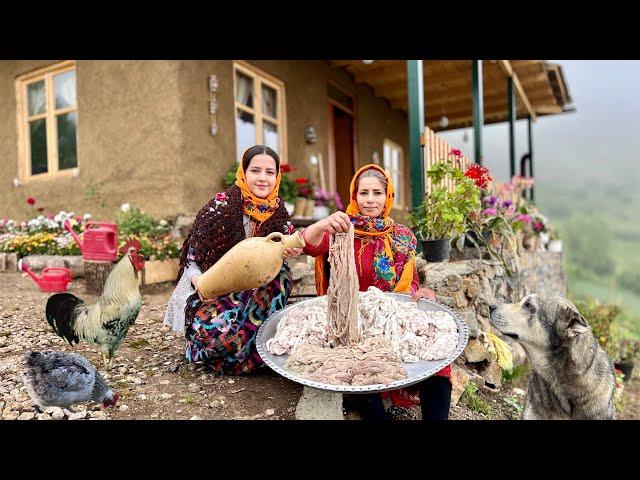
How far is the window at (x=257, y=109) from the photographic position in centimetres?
650

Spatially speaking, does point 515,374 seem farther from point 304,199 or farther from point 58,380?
point 304,199

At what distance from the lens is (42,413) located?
5.74ft

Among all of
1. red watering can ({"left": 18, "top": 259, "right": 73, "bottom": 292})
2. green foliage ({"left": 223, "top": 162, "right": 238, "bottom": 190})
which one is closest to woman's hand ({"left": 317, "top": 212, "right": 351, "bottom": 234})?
red watering can ({"left": 18, "top": 259, "right": 73, "bottom": 292})

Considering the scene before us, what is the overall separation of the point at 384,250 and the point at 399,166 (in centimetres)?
955

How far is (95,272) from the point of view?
3279mm

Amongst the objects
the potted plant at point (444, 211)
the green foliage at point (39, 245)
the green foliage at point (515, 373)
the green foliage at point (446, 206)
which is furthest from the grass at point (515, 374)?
the green foliage at point (39, 245)

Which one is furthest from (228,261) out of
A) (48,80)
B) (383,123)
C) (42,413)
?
(383,123)

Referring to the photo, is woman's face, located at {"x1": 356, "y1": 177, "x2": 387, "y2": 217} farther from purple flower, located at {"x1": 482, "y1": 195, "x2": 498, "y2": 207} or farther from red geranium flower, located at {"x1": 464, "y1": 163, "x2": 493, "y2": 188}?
purple flower, located at {"x1": 482, "y1": 195, "x2": 498, "y2": 207}

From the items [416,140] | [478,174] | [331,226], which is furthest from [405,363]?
[416,140]

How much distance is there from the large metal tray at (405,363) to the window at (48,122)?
17.9 ft

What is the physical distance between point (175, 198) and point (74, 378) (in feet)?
13.0

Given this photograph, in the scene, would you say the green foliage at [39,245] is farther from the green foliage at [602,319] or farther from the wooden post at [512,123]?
the wooden post at [512,123]
